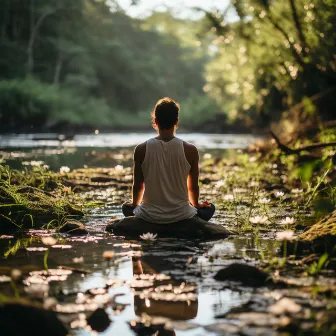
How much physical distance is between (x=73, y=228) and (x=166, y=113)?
155cm

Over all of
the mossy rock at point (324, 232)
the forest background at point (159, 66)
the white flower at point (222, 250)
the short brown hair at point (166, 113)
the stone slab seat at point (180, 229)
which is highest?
the forest background at point (159, 66)

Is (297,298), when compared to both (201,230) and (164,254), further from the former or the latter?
(201,230)

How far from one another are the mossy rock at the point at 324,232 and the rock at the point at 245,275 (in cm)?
97

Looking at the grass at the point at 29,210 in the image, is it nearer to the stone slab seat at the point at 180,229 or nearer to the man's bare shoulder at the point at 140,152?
the stone slab seat at the point at 180,229

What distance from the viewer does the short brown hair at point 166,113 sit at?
6227 millimetres

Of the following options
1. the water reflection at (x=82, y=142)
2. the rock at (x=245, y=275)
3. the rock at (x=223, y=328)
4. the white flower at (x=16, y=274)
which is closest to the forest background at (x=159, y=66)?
the water reflection at (x=82, y=142)

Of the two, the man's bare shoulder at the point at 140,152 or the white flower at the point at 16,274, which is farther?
the man's bare shoulder at the point at 140,152

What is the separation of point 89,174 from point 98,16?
5298 cm

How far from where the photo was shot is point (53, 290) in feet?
14.0

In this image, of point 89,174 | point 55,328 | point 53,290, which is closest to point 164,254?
point 53,290

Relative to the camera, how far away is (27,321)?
3.28 metres

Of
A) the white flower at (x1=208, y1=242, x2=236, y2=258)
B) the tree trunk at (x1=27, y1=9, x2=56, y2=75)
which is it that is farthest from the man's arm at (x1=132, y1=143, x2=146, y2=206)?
the tree trunk at (x1=27, y1=9, x2=56, y2=75)

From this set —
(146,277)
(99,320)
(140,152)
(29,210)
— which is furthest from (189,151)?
(99,320)

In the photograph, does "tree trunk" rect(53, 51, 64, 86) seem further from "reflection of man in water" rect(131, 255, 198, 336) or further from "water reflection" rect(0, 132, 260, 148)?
"reflection of man in water" rect(131, 255, 198, 336)
